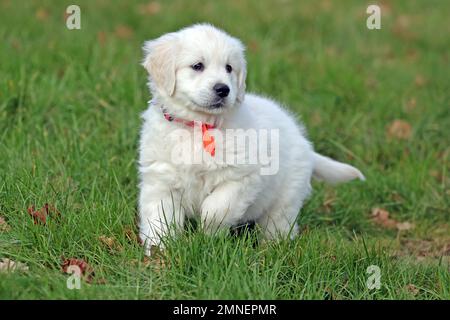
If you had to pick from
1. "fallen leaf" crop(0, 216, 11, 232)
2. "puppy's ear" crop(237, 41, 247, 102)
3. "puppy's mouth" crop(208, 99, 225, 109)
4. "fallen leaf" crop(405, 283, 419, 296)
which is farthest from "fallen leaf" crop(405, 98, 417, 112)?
"fallen leaf" crop(0, 216, 11, 232)

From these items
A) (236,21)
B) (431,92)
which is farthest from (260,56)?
(431,92)

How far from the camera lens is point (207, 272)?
12.1 ft

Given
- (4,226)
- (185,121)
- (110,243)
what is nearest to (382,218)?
(185,121)

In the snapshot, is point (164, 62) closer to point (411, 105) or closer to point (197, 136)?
point (197, 136)

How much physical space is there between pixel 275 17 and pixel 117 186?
4058 mm

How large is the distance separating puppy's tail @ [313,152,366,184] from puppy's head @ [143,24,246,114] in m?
1.02

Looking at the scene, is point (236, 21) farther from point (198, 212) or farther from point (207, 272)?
point (207, 272)

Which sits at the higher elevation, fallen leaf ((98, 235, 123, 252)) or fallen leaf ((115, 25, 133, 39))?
fallen leaf ((115, 25, 133, 39))

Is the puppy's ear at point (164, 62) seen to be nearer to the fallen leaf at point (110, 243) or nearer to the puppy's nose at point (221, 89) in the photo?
the puppy's nose at point (221, 89)

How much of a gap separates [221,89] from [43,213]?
1.06 m

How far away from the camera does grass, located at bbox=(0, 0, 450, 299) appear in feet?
12.4

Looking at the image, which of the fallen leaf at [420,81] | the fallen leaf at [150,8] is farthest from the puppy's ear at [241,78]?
the fallen leaf at [150,8]

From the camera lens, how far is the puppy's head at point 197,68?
4.23m

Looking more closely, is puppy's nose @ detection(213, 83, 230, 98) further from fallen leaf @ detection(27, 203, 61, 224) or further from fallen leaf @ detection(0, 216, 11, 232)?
fallen leaf @ detection(0, 216, 11, 232)
